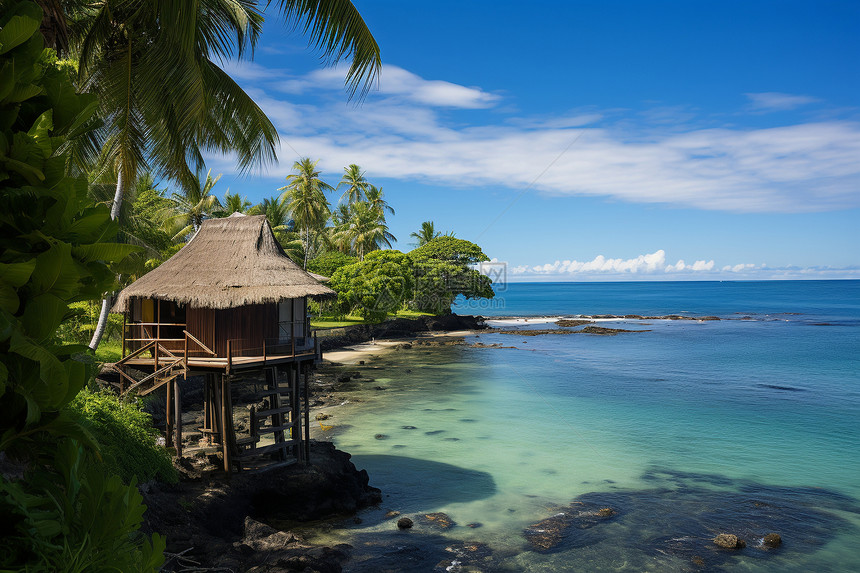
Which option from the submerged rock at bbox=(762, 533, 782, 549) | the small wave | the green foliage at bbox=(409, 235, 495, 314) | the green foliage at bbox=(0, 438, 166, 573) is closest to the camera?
the green foliage at bbox=(0, 438, 166, 573)

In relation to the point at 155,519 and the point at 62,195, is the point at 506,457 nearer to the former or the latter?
the point at 155,519

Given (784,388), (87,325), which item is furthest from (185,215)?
(784,388)

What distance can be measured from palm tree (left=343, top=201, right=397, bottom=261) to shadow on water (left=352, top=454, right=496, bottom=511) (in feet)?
125

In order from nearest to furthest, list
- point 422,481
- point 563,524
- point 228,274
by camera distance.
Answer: point 563,524, point 228,274, point 422,481

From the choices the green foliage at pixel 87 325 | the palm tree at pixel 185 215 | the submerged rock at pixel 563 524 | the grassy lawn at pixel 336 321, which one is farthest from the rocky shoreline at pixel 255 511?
the grassy lawn at pixel 336 321

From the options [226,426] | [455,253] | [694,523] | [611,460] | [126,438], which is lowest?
[611,460]

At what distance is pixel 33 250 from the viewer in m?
2.36

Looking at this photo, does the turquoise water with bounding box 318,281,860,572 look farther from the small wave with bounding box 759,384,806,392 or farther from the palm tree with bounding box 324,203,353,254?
the palm tree with bounding box 324,203,353,254

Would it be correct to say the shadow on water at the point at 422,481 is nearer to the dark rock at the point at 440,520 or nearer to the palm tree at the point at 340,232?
the dark rock at the point at 440,520

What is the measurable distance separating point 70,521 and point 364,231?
5538 cm

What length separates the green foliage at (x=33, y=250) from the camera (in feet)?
7.09

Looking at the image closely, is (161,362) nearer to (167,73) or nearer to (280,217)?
(167,73)

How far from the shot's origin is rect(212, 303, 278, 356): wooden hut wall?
13930 mm

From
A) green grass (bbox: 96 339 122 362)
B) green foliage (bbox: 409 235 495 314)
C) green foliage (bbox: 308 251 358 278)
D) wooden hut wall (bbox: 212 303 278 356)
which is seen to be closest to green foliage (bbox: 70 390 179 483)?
wooden hut wall (bbox: 212 303 278 356)
